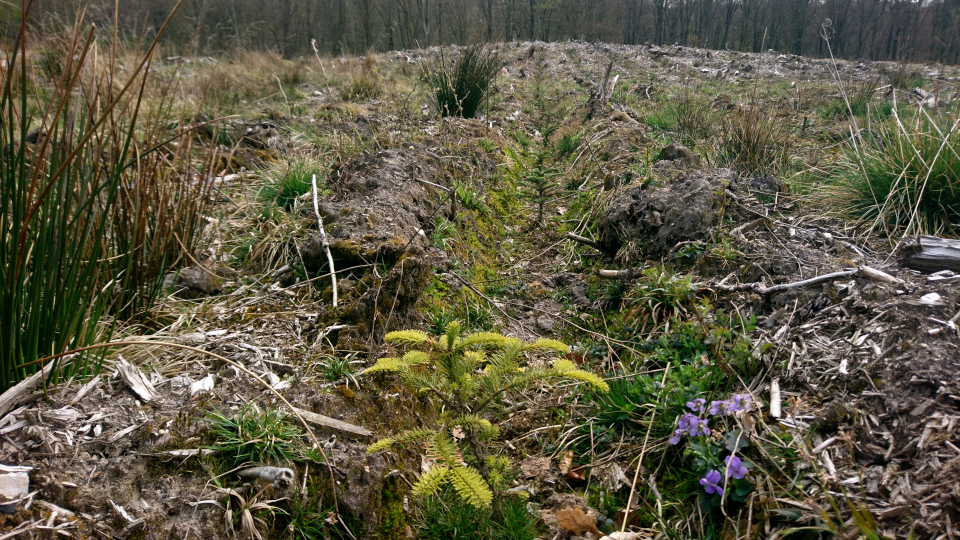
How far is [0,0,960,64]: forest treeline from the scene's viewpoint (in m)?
21.4

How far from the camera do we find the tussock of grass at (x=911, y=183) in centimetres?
311

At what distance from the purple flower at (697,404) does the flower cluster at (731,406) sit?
18 millimetres

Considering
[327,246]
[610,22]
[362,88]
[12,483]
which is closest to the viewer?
[12,483]

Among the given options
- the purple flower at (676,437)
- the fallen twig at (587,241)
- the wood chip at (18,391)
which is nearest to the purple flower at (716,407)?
the purple flower at (676,437)

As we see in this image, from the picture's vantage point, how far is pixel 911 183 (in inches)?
127

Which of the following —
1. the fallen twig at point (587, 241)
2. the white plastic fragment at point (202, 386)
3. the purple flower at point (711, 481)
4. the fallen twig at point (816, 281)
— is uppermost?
the fallen twig at point (816, 281)

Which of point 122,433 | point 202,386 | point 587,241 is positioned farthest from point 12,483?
point 587,241

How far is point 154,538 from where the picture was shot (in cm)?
156

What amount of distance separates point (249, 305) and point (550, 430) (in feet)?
5.77

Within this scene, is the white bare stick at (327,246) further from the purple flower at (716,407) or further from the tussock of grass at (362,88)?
the tussock of grass at (362,88)

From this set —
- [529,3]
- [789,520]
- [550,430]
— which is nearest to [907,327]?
[789,520]

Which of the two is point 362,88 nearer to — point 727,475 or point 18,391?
point 18,391

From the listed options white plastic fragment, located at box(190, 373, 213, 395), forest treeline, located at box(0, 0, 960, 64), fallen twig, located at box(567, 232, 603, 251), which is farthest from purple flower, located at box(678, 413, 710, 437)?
forest treeline, located at box(0, 0, 960, 64)

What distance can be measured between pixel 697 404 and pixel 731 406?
0.65 ft
